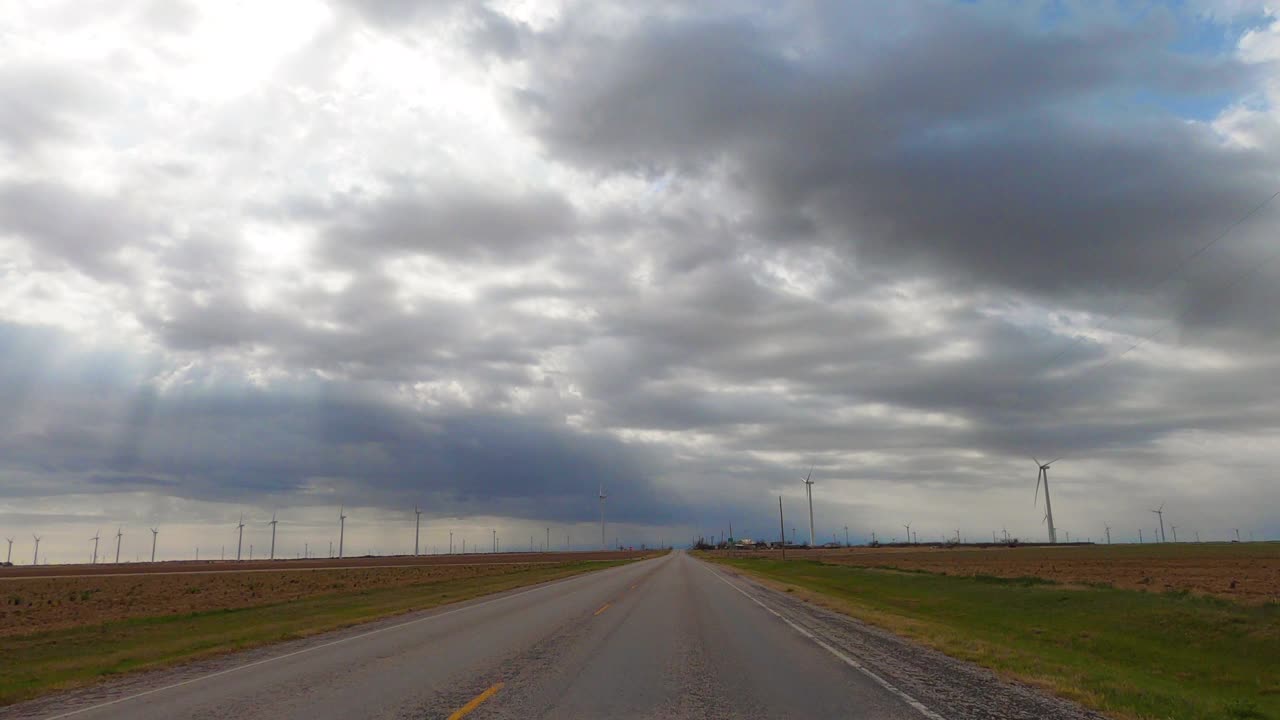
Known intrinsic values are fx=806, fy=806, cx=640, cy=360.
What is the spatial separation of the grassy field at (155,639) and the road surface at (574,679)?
180cm

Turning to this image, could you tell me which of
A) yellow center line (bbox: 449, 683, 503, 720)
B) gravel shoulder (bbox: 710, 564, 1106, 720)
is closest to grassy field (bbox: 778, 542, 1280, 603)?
gravel shoulder (bbox: 710, 564, 1106, 720)

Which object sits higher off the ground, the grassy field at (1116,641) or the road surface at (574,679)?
the road surface at (574,679)

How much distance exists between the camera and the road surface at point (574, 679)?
10672mm

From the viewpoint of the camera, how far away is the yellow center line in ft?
32.7

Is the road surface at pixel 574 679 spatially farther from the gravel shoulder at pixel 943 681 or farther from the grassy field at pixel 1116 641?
the grassy field at pixel 1116 641

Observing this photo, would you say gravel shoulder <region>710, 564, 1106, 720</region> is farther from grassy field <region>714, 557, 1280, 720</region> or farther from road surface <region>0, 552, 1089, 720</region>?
grassy field <region>714, 557, 1280, 720</region>

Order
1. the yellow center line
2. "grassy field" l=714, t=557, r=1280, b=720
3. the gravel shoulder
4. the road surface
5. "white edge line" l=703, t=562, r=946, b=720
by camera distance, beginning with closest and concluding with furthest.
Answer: the yellow center line, "white edge line" l=703, t=562, r=946, b=720, the gravel shoulder, the road surface, "grassy field" l=714, t=557, r=1280, b=720

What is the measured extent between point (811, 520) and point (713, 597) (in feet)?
399

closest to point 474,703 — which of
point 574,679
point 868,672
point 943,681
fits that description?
point 574,679

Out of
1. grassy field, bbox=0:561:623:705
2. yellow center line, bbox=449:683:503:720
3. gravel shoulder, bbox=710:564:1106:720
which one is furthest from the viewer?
grassy field, bbox=0:561:623:705

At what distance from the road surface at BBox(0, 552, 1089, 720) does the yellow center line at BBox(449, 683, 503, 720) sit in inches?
1.6

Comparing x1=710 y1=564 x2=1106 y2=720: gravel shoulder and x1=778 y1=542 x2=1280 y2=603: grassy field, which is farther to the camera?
x1=778 y1=542 x2=1280 y2=603: grassy field

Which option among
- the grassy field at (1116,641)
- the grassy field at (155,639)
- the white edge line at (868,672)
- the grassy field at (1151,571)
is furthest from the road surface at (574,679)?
the grassy field at (1151,571)

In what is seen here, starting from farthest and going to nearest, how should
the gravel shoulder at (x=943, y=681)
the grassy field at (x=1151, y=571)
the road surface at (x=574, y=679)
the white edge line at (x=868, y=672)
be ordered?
1. the grassy field at (x=1151, y=571)
2. the road surface at (x=574, y=679)
3. the gravel shoulder at (x=943, y=681)
4. the white edge line at (x=868, y=672)
